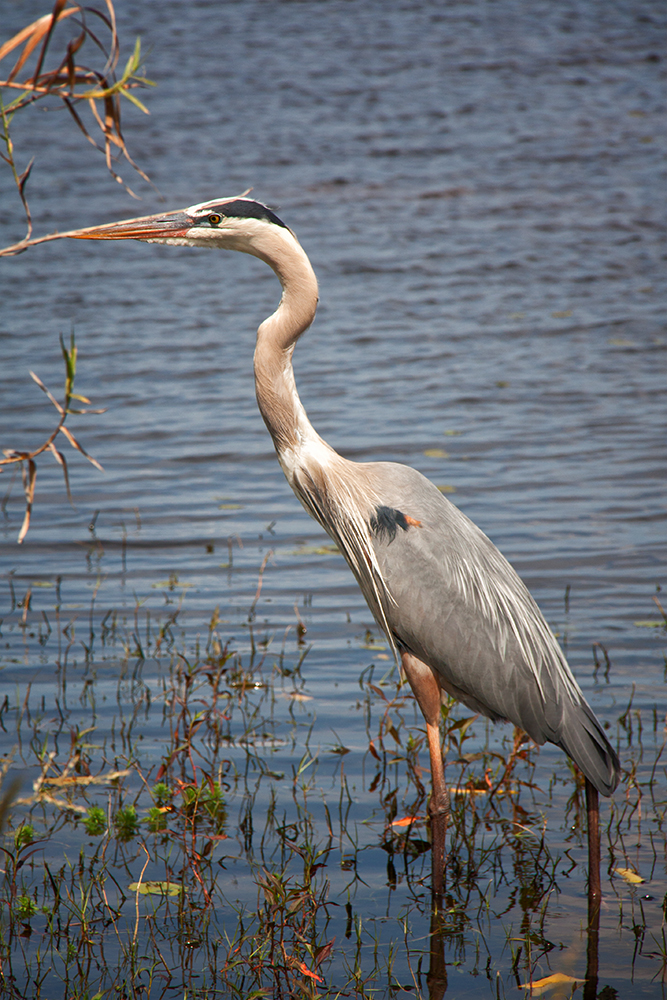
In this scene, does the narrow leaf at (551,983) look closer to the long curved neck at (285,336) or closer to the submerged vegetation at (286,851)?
the submerged vegetation at (286,851)

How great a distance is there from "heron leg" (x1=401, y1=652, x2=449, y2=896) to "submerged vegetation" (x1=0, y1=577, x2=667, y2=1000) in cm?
9

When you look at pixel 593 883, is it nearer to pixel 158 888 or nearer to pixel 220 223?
pixel 158 888

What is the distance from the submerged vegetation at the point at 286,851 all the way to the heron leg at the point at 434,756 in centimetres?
9

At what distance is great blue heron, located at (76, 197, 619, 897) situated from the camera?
3.84 meters

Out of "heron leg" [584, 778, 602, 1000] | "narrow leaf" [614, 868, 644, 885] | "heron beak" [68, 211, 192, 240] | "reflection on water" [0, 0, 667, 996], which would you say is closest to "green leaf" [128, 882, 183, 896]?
"reflection on water" [0, 0, 667, 996]

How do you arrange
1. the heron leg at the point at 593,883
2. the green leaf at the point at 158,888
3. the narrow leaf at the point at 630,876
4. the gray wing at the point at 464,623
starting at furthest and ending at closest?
the gray wing at the point at 464,623, the narrow leaf at the point at 630,876, the green leaf at the point at 158,888, the heron leg at the point at 593,883

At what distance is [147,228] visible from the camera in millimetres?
3588

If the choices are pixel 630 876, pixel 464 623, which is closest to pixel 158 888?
pixel 464 623

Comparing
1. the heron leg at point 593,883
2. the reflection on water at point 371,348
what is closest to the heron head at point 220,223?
the reflection on water at point 371,348

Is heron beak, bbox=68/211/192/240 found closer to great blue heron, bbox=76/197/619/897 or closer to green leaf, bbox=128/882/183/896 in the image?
great blue heron, bbox=76/197/619/897

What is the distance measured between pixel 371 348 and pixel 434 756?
788 cm

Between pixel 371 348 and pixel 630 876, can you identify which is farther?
pixel 371 348

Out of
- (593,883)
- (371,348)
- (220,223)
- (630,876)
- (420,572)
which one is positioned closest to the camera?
(593,883)

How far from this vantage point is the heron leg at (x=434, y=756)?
3.71 m
